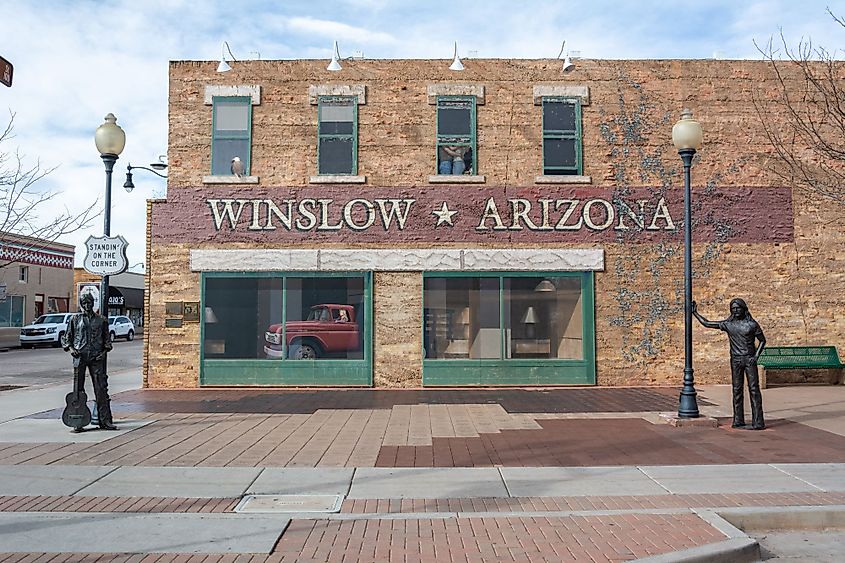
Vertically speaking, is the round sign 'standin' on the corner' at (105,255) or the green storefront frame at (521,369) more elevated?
the round sign 'standin' on the corner' at (105,255)

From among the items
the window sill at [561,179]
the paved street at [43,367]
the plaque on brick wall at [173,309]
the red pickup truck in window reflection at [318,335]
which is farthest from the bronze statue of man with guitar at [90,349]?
the window sill at [561,179]

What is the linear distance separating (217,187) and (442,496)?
36.8 feet

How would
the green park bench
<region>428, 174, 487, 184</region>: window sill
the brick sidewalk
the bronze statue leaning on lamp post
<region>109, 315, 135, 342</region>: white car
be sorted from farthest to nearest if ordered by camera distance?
<region>109, 315, 135, 342</region>: white car, <region>428, 174, 487, 184</region>: window sill, the green park bench, the bronze statue leaning on lamp post, the brick sidewalk

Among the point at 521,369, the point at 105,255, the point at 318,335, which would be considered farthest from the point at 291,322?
the point at 105,255

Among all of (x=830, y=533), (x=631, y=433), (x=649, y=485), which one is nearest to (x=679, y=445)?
(x=631, y=433)

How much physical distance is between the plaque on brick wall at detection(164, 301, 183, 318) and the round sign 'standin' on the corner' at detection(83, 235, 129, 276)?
515 centimetres

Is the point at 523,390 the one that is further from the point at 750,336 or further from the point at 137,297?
the point at 137,297

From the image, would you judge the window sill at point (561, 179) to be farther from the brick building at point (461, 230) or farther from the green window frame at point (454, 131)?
the green window frame at point (454, 131)

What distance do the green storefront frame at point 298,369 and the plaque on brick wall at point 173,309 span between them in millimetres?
471

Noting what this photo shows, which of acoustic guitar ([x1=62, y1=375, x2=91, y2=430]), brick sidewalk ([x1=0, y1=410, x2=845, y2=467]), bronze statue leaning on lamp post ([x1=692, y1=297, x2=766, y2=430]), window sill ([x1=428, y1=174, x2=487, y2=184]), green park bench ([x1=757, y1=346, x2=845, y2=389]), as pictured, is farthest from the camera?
window sill ([x1=428, y1=174, x2=487, y2=184])

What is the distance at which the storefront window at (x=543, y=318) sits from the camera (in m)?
16.4

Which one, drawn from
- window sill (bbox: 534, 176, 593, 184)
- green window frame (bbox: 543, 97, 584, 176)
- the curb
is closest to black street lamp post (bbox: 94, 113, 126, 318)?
window sill (bbox: 534, 176, 593, 184)

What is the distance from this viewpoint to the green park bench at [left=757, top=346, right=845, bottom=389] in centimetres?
1555

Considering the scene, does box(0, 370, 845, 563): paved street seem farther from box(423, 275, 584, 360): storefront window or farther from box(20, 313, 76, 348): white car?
box(20, 313, 76, 348): white car
